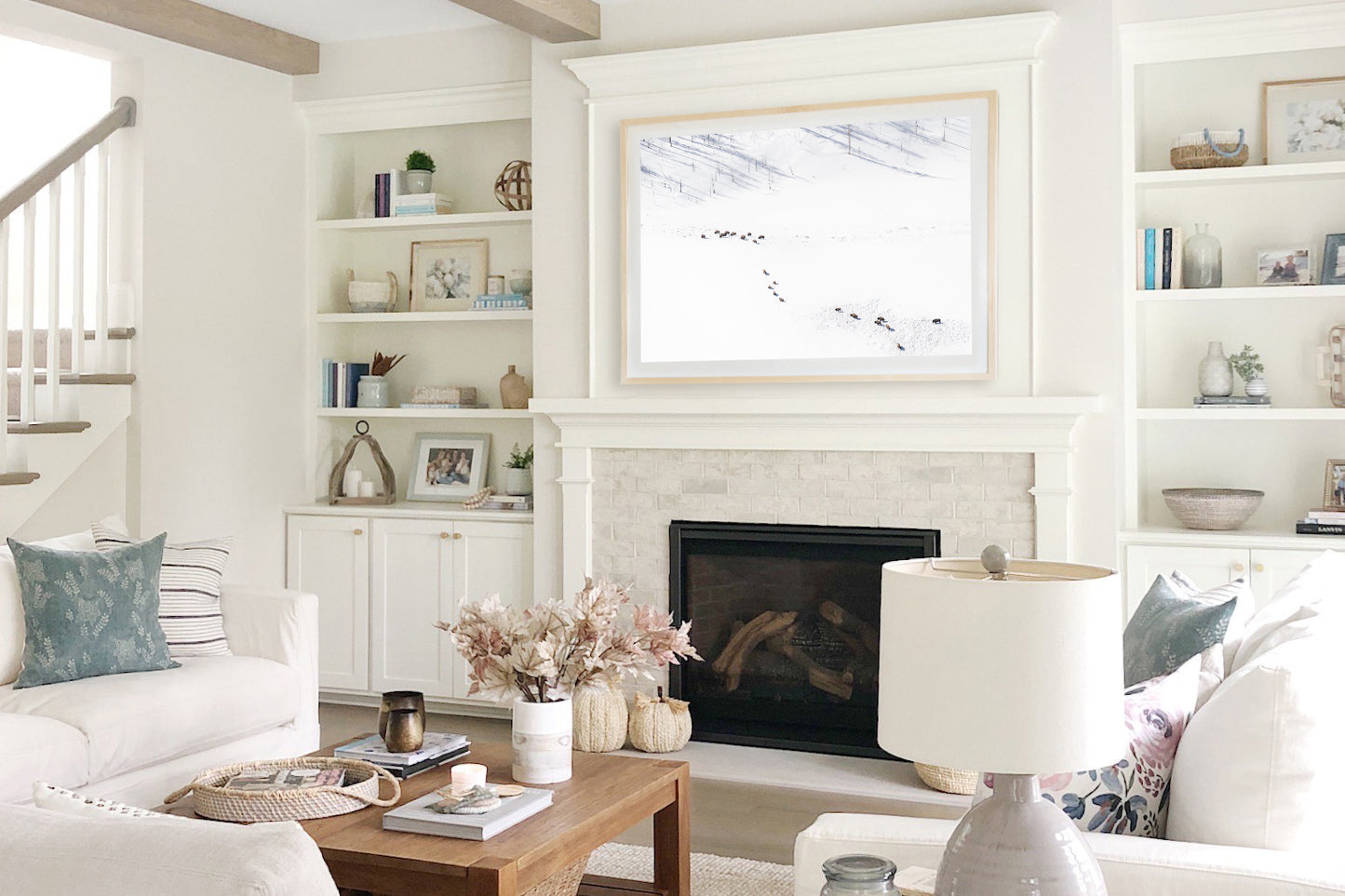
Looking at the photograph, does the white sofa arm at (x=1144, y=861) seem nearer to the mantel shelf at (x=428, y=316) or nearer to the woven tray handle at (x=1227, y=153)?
the woven tray handle at (x=1227, y=153)

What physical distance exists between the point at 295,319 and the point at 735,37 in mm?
2333

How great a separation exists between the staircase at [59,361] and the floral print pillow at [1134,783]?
3.90 metres

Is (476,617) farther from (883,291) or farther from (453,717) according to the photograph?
(453,717)

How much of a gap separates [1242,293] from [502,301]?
287 centimetres

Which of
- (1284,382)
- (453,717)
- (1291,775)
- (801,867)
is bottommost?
(453,717)

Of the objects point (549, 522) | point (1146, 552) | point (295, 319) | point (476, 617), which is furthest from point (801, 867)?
point (295, 319)

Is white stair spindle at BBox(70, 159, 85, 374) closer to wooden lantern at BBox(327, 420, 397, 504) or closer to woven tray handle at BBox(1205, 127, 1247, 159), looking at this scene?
wooden lantern at BBox(327, 420, 397, 504)

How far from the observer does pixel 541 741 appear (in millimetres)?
Result: 2947

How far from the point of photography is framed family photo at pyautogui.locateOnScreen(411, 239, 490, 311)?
592cm

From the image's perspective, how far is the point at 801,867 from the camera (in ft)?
6.61

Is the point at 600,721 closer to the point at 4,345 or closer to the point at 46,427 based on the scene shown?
the point at 46,427

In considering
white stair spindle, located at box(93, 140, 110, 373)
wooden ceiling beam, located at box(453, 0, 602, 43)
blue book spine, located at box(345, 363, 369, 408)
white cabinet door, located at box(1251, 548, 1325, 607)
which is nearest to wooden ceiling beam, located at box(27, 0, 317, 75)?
white stair spindle, located at box(93, 140, 110, 373)

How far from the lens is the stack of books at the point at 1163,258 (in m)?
4.68

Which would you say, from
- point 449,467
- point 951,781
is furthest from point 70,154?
point 951,781
